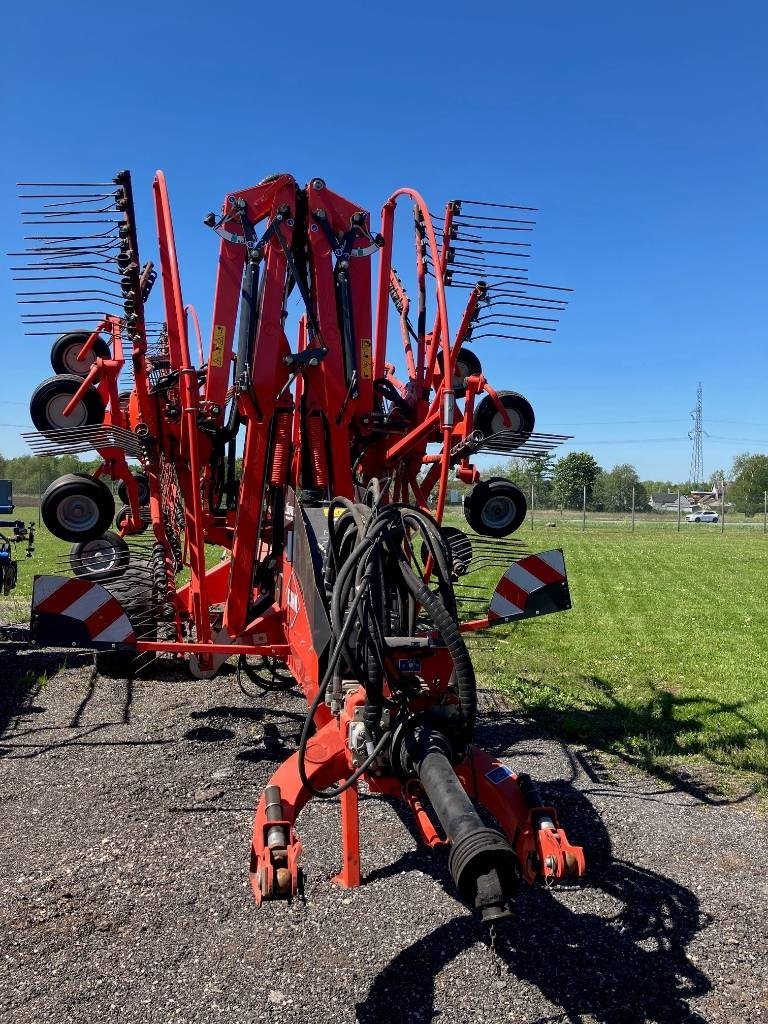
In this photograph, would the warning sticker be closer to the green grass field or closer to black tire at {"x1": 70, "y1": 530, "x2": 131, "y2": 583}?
the green grass field

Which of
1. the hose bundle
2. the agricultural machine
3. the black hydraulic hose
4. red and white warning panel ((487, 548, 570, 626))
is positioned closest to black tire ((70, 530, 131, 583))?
the agricultural machine

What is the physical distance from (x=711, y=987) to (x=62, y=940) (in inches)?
105

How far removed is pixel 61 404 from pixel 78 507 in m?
1.13

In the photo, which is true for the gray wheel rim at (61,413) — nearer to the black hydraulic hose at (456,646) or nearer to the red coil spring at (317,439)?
the red coil spring at (317,439)

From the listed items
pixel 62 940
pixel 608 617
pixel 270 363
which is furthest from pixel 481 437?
pixel 608 617

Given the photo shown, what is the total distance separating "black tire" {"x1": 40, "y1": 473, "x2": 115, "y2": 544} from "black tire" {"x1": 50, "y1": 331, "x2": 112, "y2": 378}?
190 centimetres

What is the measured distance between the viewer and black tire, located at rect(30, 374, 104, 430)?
699 centimetres

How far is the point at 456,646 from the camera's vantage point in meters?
2.83

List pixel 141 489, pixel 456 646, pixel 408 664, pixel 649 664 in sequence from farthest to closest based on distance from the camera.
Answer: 1. pixel 141 489
2. pixel 649 664
3. pixel 408 664
4. pixel 456 646

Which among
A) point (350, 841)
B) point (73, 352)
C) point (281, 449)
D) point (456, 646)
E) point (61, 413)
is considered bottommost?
point (350, 841)

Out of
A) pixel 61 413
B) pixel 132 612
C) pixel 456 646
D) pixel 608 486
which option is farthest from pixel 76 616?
pixel 608 486

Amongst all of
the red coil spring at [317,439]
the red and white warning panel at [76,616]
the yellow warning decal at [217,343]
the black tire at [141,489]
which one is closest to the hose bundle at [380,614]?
the red coil spring at [317,439]

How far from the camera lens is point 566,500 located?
44.0 m

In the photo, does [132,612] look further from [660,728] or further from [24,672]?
[660,728]
